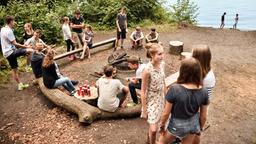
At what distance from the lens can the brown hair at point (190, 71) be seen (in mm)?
3613

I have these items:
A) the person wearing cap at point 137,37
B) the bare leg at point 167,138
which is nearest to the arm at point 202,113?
the bare leg at point 167,138

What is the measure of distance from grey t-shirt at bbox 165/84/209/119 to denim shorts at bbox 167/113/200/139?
8cm

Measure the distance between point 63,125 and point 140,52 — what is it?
20.2 feet

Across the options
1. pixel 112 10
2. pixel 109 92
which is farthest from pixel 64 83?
pixel 112 10

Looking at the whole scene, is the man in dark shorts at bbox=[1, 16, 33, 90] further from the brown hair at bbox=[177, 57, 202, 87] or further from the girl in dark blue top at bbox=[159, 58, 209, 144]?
the brown hair at bbox=[177, 57, 202, 87]

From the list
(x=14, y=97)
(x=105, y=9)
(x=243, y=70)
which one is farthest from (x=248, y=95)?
(x=105, y=9)

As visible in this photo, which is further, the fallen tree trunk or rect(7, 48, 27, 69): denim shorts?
rect(7, 48, 27, 69): denim shorts

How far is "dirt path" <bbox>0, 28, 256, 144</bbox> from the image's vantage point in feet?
21.4

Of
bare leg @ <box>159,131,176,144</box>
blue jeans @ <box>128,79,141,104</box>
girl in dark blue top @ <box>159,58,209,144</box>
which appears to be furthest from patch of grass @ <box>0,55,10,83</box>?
girl in dark blue top @ <box>159,58,209,144</box>

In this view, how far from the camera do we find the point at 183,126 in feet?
13.3

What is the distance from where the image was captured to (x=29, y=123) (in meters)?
7.15

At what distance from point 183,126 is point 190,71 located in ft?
2.71

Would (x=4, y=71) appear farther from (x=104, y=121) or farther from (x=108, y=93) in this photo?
(x=108, y=93)

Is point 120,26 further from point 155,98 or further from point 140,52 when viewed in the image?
point 155,98
